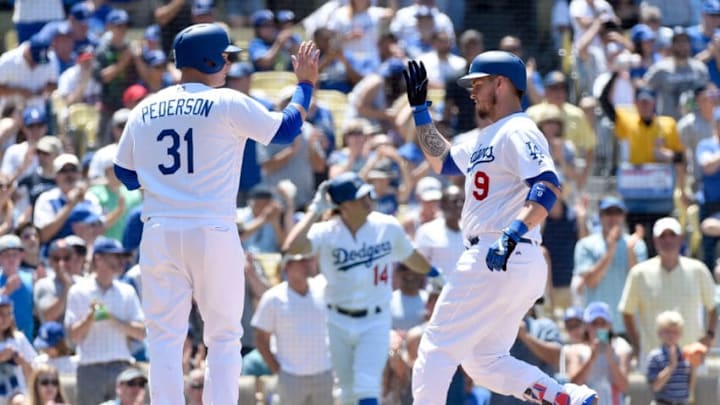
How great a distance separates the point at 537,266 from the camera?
6.64 meters

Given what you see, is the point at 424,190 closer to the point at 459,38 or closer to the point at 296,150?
the point at 296,150

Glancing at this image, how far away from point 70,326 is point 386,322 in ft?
6.16

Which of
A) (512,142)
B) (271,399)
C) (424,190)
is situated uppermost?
(512,142)

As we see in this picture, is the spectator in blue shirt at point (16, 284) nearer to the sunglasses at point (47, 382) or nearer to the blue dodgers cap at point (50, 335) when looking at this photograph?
the blue dodgers cap at point (50, 335)

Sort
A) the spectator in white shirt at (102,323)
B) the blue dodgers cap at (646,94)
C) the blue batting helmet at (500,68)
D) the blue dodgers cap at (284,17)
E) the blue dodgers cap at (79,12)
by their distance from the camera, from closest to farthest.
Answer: the blue batting helmet at (500,68)
the spectator in white shirt at (102,323)
the blue dodgers cap at (646,94)
the blue dodgers cap at (79,12)
the blue dodgers cap at (284,17)

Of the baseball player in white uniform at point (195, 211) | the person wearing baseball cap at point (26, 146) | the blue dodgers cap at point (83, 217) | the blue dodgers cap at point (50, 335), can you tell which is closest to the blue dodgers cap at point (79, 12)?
the person wearing baseball cap at point (26, 146)

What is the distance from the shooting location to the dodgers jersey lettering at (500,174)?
6.57 m

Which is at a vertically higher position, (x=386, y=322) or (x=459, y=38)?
(x=459, y=38)

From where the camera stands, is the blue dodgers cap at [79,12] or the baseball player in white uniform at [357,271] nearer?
the baseball player in white uniform at [357,271]

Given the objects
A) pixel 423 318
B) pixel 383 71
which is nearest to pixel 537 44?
pixel 383 71

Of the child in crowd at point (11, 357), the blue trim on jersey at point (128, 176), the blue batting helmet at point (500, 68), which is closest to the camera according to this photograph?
the blue trim on jersey at point (128, 176)

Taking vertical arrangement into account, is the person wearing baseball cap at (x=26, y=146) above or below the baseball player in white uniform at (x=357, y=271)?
above

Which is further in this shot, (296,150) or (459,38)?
(459,38)

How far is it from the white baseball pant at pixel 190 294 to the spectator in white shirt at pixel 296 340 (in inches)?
135
